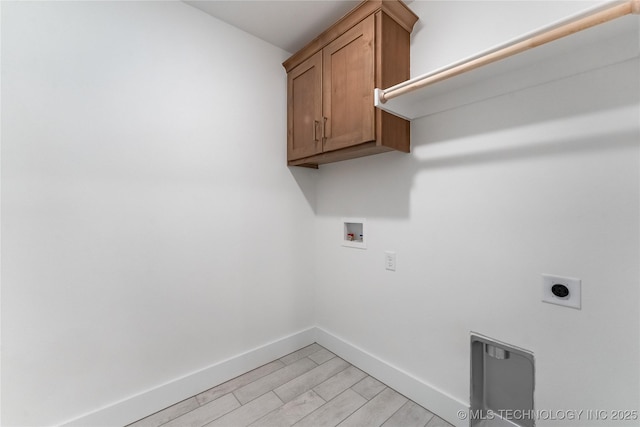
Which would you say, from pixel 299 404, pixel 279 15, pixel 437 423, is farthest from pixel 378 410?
pixel 279 15

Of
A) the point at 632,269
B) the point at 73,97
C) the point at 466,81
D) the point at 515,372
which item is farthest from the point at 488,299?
the point at 73,97

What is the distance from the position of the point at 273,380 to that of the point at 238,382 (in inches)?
10.0

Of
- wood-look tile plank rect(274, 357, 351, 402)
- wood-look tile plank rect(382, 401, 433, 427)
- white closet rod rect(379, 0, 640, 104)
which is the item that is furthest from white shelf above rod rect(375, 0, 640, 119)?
wood-look tile plank rect(274, 357, 351, 402)

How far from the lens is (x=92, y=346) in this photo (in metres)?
1.38

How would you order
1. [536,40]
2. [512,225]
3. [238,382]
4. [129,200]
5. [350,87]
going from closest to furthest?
[536,40] < [512,225] < [129,200] < [350,87] < [238,382]

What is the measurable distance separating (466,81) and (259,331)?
2208mm

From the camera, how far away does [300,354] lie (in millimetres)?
2188

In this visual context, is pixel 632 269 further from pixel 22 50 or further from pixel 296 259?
pixel 22 50

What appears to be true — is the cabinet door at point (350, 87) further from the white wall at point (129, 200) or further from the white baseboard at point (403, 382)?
the white baseboard at point (403, 382)

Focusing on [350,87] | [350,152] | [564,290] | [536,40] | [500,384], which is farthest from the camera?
[350,152]

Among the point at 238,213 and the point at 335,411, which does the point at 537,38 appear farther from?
the point at 335,411

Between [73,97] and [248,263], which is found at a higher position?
[73,97]

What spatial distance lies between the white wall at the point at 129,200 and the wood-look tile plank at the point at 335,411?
2.35ft

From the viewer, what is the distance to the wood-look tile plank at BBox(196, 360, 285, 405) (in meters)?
1.68
